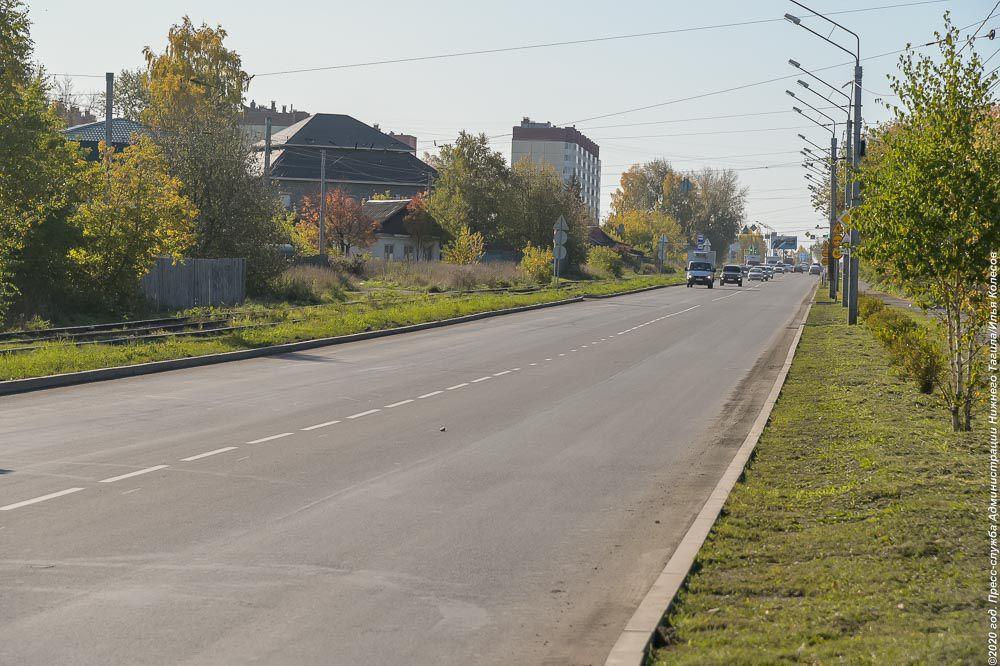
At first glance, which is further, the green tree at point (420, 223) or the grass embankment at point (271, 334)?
the green tree at point (420, 223)

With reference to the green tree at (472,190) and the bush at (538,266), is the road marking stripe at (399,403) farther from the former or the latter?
the green tree at (472,190)

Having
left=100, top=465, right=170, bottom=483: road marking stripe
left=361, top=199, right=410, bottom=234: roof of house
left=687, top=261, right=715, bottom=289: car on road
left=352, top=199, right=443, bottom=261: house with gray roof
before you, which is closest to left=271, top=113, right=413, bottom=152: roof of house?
left=361, top=199, right=410, bottom=234: roof of house

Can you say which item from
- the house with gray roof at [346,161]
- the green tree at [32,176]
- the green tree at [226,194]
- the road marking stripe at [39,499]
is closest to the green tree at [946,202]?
the road marking stripe at [39,499]

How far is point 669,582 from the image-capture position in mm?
6879

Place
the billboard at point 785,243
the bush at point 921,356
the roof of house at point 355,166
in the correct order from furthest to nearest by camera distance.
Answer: the billboard at point 785,243 < the roof of house at point 355,166 < the bush at point 921,356

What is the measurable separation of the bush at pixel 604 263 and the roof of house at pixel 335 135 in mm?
32324

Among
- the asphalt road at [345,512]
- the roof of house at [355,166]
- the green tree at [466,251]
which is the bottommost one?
the asphalt road at [345,512]

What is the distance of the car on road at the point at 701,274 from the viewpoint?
7312cm

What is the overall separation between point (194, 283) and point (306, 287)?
24.8 ft

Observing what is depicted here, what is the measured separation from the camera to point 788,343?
28.6 m

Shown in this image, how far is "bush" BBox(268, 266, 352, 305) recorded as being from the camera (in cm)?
4150

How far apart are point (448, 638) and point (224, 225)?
1383 inches

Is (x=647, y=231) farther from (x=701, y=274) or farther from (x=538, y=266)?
(x=538, y=266)

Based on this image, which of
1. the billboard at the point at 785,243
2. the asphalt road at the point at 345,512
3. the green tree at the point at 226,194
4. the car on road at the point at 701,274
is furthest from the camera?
the billboard at the point at 785,243
